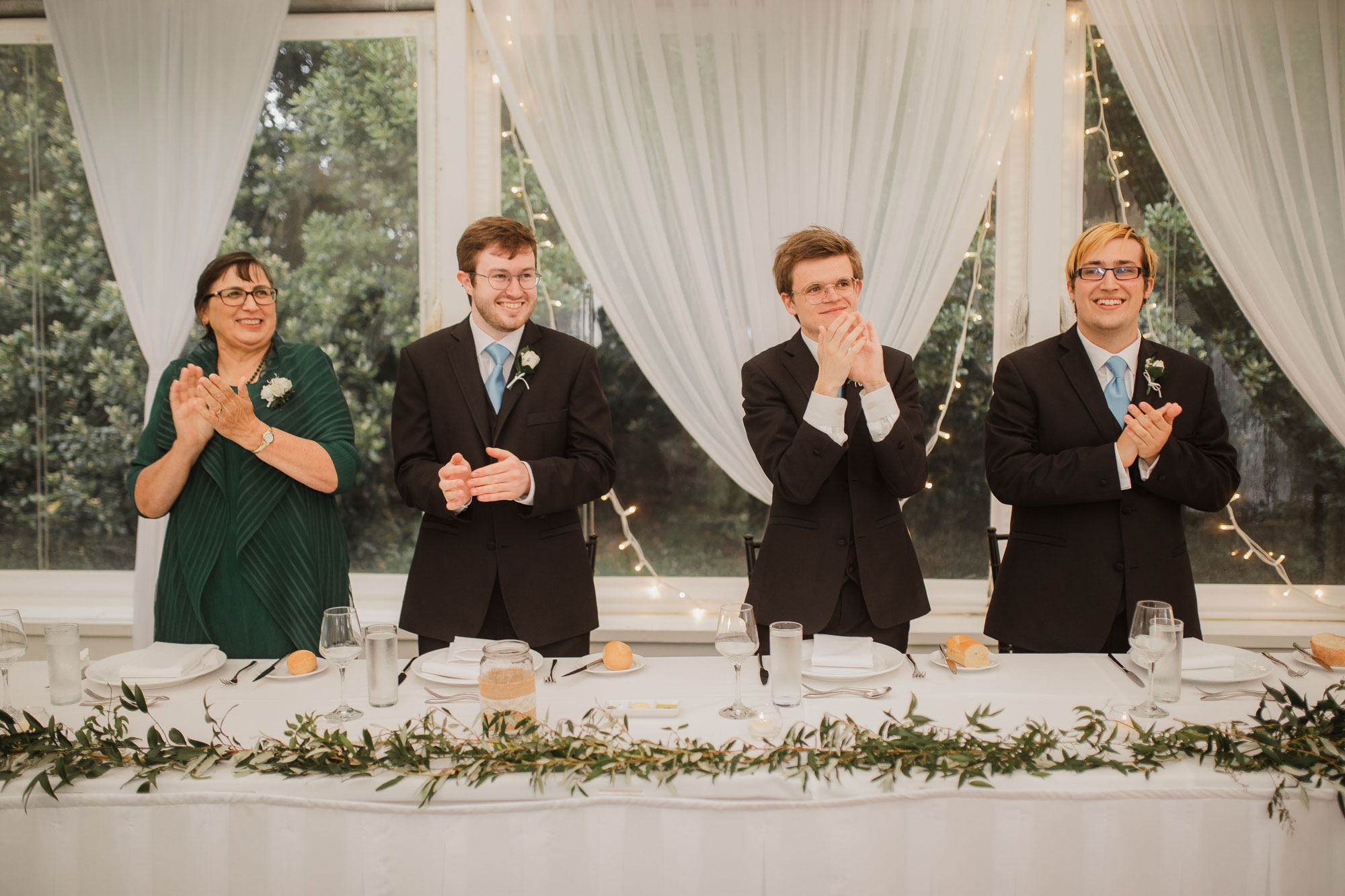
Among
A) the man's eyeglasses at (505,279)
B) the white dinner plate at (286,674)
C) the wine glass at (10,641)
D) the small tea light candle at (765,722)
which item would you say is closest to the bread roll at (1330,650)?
the small tea light candle at (765,722)

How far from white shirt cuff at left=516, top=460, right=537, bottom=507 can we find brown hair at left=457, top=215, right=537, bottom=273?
61 cm

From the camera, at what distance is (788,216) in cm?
Result: 345

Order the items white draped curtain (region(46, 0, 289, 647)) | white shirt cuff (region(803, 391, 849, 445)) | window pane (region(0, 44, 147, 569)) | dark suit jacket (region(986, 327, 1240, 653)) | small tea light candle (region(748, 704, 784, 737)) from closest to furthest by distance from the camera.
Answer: small tea light candle (region(748, 704, 784, 737)), white shirt cuff (region(803, 391, 849, 445)), dark suit jacket (region(986, 327, 1240, 653)), white draped curtain (region(46, 0, 289, 647)), window pane (region(0, 44, 147, 569))

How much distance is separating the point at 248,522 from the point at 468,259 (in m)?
0.96

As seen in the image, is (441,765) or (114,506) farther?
(114,506)

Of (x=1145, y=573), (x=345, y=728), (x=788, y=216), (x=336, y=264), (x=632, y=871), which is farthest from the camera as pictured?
(x=336, y=264)

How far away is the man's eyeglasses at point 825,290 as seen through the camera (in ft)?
8.36

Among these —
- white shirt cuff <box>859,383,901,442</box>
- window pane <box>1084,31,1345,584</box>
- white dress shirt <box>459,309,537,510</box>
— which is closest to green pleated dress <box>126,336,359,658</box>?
white dress shirt <box>459,309,537,510</box>

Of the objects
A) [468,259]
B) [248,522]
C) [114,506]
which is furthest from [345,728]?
[114,506]

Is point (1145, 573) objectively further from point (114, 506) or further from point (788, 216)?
point (114, 506)

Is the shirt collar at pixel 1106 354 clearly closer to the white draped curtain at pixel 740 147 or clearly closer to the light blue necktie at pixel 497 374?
the white draped curtain at pixel 740 147

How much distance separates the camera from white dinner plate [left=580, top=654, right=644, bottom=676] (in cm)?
212

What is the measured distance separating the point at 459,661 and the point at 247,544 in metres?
0.89

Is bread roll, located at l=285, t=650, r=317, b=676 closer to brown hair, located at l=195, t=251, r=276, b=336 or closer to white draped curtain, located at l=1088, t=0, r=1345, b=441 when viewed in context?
brown hair, located at l=195, t=251, r=276, b=336
